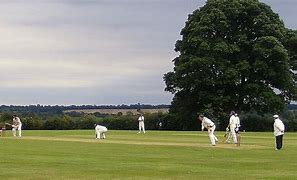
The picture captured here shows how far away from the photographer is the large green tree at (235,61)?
243ft

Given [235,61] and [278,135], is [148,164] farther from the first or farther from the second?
[235,61]

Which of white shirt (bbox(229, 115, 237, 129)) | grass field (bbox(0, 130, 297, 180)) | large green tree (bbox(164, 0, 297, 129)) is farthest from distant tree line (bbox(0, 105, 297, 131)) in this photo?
grass field (bbox(0, 130, 297, 180))

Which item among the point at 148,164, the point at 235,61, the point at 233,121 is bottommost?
the point at 148,164

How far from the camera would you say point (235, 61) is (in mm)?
76750

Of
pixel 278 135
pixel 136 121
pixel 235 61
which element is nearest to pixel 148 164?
pixel 278 135

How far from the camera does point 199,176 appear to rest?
70.8ft

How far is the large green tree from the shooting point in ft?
243

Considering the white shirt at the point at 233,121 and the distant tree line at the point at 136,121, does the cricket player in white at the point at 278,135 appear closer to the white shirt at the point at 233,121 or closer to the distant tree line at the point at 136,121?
the white shirt at the point at 233,121

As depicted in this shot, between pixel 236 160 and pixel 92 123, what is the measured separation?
62096 mm

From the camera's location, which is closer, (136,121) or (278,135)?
(278,135)

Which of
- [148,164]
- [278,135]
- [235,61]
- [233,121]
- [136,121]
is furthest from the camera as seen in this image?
[136,121]

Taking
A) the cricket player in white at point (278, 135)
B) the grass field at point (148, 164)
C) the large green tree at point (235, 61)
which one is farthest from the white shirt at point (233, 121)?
the large green tree at point (235, 61)

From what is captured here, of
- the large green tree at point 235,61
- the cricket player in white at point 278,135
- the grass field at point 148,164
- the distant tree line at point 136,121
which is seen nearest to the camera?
the grass field at point 148,164

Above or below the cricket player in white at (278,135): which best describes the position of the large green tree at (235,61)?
above
